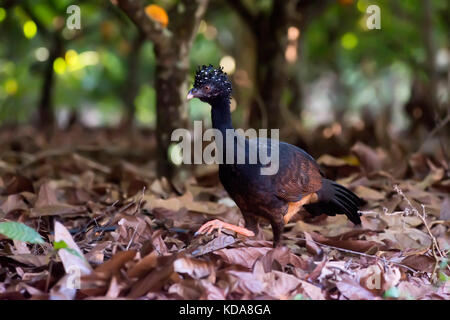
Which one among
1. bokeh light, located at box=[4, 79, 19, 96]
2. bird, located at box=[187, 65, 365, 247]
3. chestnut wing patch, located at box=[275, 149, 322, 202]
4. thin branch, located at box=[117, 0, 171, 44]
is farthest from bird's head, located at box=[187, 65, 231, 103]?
bokeh light, located at box=[4, 79, 19, 96]

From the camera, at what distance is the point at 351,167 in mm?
5387

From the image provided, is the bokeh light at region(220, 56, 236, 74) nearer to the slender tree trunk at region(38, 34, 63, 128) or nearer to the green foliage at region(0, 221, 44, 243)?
the slender tree trunk at region(38, 34, 63, 128)

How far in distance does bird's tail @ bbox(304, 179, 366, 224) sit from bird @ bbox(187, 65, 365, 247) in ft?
0.52

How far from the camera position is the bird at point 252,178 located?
345 centimetres

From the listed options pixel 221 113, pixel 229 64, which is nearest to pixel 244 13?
pixel 229 64

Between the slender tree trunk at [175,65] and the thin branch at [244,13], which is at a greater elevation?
the thin branch at [244,13]

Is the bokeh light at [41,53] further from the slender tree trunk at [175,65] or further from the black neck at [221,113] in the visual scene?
the black neck at [221,113]

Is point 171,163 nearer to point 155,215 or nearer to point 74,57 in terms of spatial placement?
point 155,215

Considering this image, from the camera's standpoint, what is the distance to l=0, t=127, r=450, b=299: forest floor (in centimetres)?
280

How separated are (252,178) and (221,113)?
1.34 feet

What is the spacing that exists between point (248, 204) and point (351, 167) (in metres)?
2.09

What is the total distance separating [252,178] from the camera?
135 inches

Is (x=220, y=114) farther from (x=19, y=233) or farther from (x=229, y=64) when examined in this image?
(x=229, y=64)

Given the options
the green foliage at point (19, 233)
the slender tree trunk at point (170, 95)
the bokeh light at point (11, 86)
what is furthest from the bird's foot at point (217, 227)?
the bokeh light at point (11, 86)
